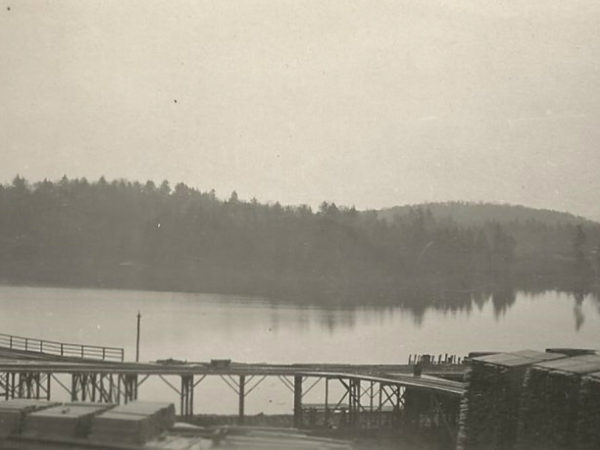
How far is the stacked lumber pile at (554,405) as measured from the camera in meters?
24.1

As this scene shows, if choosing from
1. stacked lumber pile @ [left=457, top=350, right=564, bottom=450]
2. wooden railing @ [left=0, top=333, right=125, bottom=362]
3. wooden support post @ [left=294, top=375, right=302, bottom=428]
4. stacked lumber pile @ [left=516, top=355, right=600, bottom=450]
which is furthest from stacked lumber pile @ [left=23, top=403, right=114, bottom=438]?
wooden railing @ [left=0, top=333, right=125, bottom=362]

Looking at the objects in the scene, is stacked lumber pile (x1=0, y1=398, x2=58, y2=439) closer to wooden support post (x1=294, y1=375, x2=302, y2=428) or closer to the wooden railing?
wooden support post (x1=294, y1=375, x2=302, y2=428)

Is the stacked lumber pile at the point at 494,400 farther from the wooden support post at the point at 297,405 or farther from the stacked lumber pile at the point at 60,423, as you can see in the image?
the wooden support post at the point at 297,405

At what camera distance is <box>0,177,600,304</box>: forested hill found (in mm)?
152000

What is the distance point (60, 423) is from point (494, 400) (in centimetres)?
1445

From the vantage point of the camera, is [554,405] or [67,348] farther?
[67,348]

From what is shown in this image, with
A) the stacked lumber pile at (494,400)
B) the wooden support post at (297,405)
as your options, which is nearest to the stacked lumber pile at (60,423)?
the stacked lumber pile at (494,400)

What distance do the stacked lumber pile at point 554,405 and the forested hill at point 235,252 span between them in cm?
11228

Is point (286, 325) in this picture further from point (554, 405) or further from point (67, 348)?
point (554, 405)

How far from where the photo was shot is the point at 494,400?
2827cm

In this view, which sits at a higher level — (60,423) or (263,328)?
(60,423)

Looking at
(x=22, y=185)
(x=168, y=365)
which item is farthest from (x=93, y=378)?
(x=22, y=185)

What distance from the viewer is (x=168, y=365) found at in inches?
1822

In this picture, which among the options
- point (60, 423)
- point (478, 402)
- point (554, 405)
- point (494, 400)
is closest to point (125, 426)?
point (60, 423)
